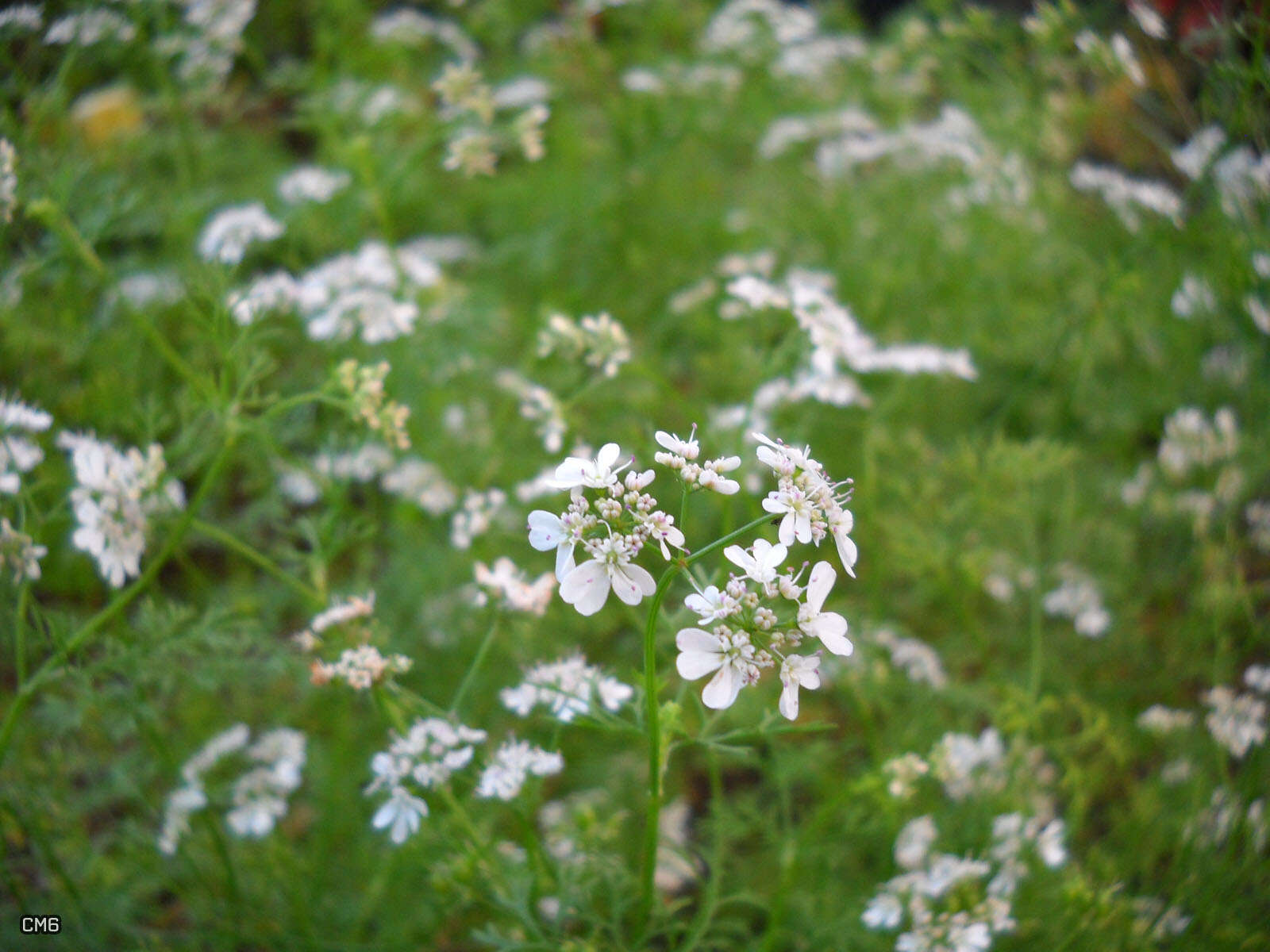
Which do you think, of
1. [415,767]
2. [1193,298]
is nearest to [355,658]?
[415,767]

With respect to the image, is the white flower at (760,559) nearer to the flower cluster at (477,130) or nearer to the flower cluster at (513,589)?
the flower cluster at (513,589)

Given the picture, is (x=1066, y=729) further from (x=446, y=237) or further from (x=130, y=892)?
(x=446, y=237)

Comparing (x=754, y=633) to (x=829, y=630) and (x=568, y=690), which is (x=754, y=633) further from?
(x=568, y=690)

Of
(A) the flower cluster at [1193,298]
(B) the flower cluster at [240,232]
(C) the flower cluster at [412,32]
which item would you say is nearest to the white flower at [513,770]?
(B) the flower cluster at [240,232]

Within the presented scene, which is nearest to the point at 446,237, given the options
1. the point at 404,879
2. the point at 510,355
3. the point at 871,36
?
the point at 510,355

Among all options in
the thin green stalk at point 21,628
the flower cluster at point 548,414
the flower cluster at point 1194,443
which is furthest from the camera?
the flower cluster at point 1194,443

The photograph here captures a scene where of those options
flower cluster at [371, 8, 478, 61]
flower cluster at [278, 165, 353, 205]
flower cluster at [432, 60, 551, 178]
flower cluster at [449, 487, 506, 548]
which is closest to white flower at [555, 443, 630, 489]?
flower cluster at [449, 487, 506, 548]
